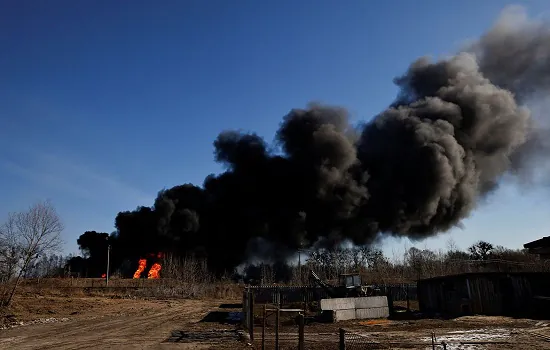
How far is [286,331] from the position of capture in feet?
62.4

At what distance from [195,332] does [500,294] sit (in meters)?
18.7

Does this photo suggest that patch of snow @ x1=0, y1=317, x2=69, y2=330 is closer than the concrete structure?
Yes

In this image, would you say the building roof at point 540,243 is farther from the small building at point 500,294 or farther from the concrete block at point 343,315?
the concrete block at point 343,315

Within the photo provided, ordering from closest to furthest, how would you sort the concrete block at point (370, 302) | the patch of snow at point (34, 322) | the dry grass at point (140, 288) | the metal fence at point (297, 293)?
the patch of snow at point (34, 322) → the concrete block at point (370, 302) → the metal fence at point (297, 293) → the dry grass at point (140, 288)

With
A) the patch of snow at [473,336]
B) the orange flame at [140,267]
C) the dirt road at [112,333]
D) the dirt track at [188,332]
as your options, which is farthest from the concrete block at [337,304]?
the orange flame at [140,267]

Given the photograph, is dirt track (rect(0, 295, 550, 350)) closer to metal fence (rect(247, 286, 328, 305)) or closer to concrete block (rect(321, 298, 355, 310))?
concrete block (rect(321, 298, 355, 310))

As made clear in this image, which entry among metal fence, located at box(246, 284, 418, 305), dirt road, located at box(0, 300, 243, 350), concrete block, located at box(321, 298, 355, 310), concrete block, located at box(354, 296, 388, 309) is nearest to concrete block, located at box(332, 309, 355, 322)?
concrete block, located at box(321, 298, 355, 310)

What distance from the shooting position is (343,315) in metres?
25.4

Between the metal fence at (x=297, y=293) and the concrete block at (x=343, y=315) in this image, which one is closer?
the concrete block at (x=343, y=315)

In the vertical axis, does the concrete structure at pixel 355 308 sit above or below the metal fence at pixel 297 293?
below

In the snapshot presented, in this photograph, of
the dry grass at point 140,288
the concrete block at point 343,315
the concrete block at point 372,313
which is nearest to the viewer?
the concrete block at point 343,315

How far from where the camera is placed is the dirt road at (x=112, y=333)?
1463cm

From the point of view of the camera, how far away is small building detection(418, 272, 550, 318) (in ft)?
82.2

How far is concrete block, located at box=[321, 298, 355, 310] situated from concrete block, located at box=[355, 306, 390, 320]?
61 centimetres
